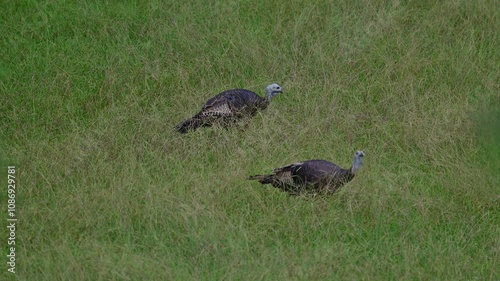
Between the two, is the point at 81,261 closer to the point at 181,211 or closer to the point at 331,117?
the point at 181,211

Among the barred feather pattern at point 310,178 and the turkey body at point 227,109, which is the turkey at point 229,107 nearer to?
the turkey body at point 227,109

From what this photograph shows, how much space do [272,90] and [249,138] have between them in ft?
3.05

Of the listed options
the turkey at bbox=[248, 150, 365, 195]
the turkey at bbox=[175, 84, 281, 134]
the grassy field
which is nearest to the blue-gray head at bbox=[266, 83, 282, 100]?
the turkey at bbox=[175, 84, 281, 134]

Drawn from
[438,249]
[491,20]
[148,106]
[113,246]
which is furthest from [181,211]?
[491,20]

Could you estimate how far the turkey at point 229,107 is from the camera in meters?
8.50

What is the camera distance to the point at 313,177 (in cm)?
726

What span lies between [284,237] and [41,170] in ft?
7.05

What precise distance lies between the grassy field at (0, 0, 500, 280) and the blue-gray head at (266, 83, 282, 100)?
14 cm

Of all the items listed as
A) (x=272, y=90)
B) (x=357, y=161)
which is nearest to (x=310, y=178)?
(x=357, y=161)

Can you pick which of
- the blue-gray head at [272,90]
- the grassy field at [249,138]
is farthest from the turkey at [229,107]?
the grassy field at [249,138]

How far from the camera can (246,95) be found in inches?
345

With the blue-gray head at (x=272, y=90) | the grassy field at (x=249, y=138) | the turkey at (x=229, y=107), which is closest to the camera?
the grassy field at (x=249, y=138)

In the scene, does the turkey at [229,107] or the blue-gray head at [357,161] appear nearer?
the blue-gray head at [357,161]

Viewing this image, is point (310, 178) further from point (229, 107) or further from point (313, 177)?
point (229, 107)
